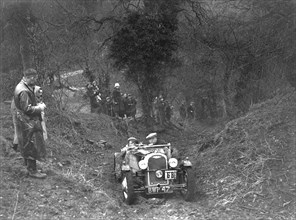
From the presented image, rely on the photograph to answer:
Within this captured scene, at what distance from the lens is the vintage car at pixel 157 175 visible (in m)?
9.52

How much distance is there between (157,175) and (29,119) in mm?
2949

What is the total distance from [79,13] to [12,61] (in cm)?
465

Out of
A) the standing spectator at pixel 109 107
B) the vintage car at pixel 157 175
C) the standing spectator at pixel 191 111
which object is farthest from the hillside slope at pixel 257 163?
the standing spectator at pixel 191 111

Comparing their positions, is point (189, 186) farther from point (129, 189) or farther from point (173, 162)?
point (129, 189)

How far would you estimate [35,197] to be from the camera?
29.0ft

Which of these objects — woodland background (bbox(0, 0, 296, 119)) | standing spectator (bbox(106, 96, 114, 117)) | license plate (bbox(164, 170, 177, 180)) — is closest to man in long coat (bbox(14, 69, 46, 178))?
license plate (bbox(164, 170, 177, 180))

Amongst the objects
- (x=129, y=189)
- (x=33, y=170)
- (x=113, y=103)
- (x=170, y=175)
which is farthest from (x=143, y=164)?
(x=113, y=103)

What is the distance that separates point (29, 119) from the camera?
9.48 metres

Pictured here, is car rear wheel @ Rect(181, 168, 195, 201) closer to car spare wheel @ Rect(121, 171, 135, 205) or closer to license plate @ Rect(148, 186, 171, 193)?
license plate @ Rect(148, 186, 171, 193)

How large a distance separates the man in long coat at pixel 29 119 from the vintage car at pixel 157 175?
1.90 meters

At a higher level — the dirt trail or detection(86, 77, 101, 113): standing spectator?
detection(86, 77, 101, 113): standing spectator

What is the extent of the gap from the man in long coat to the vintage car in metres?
1.90

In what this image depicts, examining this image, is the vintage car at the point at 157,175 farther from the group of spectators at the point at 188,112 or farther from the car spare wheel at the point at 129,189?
the group of spectators at the point at 188,112

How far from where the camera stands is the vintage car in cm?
952
